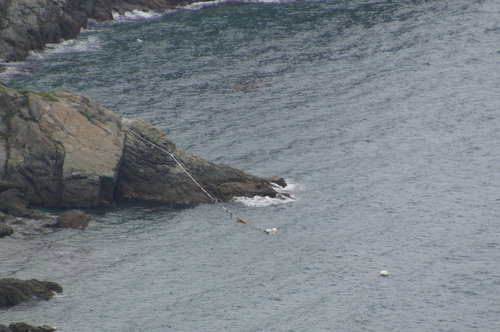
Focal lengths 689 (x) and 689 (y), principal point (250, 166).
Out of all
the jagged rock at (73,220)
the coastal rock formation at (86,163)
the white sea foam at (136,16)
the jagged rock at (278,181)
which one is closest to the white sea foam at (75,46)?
the white sea foam at (136,16)

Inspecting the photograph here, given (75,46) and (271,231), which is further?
(75,46)

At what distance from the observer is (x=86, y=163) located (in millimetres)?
46406

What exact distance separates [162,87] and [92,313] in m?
41.7

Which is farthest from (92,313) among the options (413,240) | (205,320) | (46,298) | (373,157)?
(373,157)

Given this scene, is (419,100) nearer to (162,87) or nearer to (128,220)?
(162,87)

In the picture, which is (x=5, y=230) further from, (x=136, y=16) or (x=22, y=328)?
(x=136, y=16)

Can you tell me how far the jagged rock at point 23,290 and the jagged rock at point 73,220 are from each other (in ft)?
23.9

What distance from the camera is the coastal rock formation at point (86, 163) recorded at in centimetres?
4584

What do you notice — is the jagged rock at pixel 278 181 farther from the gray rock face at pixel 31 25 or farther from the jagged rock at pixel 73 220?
the gray rock face at pixel 31 25

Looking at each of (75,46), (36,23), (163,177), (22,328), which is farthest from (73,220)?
(75,46)

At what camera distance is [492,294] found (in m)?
38.5

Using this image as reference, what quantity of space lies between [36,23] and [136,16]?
21800mm

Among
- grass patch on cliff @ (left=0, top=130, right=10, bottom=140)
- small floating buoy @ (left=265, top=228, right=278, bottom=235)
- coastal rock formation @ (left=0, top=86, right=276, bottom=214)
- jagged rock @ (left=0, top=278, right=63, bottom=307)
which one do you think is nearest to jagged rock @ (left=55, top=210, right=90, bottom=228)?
coastal rock formation @ (left=0, top=86, right=276, bottom=214)

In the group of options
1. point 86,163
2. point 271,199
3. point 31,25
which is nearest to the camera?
point 86,163
